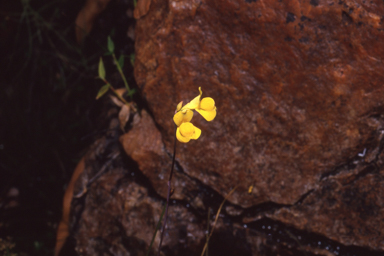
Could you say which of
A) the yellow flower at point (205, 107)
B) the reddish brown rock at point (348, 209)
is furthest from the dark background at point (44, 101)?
the reddish brown rock at point (348, 209)

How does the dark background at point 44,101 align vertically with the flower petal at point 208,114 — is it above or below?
below

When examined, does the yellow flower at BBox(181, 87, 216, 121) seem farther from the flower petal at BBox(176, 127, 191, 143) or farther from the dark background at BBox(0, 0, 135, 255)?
the dark background at BBox(0, 0, 135, 255)

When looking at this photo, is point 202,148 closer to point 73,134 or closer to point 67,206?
point 67,206

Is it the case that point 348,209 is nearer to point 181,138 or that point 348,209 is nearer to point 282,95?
point 282,95

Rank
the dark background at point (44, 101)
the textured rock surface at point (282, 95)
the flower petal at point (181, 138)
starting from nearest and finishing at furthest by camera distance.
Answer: the flower petal at point (181, 138)
the textured rock surface at point (282, 95)
the dark background at point (44, 101)

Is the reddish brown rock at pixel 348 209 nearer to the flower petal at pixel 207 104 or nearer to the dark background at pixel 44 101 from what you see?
the flower petal at pixel 207 104

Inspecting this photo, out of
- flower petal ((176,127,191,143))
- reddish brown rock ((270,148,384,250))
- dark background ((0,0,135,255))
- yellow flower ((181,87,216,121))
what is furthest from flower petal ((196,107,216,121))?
dark background ((0,0,135,255))

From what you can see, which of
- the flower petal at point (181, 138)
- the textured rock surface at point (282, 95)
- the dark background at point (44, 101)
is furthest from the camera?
the dark background at point (44, 101)
